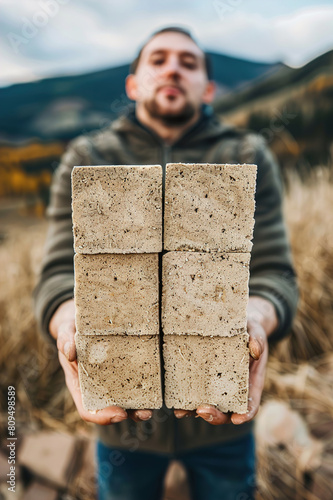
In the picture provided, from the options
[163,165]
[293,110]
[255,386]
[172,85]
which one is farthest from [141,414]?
[293,110]

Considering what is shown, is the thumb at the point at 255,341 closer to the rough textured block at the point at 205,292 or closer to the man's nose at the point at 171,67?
the rough textured block at the point at 205,292

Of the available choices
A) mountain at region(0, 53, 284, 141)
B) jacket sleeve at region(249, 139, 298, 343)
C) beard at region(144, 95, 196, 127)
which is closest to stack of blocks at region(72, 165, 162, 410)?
jacket sleeve at region(249, 139, 298, 343)

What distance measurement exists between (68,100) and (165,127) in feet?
9.16

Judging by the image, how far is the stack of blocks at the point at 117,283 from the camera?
1.09 m

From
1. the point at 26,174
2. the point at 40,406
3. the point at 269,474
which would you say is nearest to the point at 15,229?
the point at 26,174

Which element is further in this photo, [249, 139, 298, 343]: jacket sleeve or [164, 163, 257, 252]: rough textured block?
[249, 139, 298, 343]: jacket sleeve

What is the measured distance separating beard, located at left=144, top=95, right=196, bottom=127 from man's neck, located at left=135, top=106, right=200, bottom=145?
0.05ft

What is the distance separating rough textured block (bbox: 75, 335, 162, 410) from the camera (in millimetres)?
1182

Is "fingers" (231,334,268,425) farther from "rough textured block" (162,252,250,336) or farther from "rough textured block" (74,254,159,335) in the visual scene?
"rough textured block" (74,254,159,335)

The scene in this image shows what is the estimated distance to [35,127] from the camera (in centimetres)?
437

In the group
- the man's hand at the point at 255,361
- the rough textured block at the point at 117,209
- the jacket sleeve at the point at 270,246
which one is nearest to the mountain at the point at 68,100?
the jacket sleeve at the point at 270,246

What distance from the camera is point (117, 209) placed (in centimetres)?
110

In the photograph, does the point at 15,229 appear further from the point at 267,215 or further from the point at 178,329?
the point at 178,329

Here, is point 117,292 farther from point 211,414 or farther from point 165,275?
point 211,414
